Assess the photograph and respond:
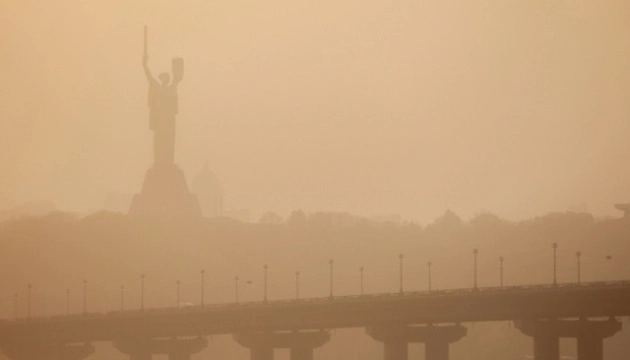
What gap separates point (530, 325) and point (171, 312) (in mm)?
27212

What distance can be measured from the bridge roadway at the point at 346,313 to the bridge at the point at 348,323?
0.23 ft

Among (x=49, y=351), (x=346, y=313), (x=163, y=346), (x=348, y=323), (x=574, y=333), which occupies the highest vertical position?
(x=346, y=313)

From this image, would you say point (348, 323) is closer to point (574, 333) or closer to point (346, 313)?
point (346, 313)

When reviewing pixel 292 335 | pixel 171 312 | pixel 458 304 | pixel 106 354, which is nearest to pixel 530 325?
pixel 458 304

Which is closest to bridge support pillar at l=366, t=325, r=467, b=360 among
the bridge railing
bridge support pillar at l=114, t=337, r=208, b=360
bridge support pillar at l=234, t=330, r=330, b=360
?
the bridge railing

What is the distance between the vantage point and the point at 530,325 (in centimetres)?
14038

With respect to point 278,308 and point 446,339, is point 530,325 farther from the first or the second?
point 278,308

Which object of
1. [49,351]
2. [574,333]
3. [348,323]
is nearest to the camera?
[574,333]

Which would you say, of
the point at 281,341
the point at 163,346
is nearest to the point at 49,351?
the point at 163,346

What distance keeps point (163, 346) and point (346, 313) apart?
590 inches

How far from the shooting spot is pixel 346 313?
144 m

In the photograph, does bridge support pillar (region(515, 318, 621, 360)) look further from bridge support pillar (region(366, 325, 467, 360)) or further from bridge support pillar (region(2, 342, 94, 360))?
bridge support pillar (region(2, 342, 94, 360))

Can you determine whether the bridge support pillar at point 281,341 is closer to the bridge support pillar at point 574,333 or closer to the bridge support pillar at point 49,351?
the bridge support pillar at point 49,351

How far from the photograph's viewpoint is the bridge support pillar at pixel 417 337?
474 ft
